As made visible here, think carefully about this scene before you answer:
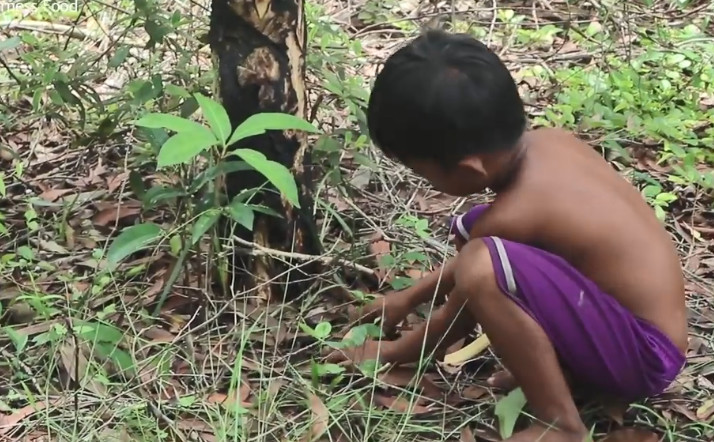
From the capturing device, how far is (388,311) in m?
1.83

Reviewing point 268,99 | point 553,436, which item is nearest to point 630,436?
point 553,436

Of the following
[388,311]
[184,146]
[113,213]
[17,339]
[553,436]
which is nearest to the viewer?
[184,146]

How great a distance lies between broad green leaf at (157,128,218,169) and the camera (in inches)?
54.1

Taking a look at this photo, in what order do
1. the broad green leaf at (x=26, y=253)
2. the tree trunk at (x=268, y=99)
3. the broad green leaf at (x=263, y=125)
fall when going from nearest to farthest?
the broad green leaf at (x=263, y=125) → the tree trunk at (x=268, y=99) → the broad green leaf at (x=26, y=253)

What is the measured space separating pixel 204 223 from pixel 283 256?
1.06 ft

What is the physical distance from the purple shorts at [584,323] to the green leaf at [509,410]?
0.12 m

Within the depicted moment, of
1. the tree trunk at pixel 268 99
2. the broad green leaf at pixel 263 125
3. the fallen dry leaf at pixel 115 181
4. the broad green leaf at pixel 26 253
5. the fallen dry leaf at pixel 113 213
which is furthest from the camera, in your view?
the fallen dry leaf at pixel 115 181

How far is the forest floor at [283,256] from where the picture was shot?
162 cm

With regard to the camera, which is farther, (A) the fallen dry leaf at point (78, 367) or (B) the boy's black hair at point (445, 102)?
(A) the fallen dry leaf at point (78, 367)

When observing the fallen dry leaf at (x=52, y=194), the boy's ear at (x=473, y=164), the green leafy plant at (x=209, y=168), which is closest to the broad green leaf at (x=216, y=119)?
the green leafy plant at (x=209, y=168)

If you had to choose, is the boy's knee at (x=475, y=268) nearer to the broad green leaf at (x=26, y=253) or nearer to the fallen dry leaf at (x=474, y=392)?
the fallen dry leaf at (x=474, y=392)

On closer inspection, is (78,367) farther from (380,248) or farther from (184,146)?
(380,248)

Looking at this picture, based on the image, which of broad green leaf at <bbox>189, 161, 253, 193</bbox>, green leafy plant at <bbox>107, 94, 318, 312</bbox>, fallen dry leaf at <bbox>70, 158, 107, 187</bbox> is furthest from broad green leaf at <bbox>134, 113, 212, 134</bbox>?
fallen dry leaf at <bbox>70, 158, 107, 187</bbox>

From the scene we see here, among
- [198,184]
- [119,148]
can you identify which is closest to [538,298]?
[198,184]
